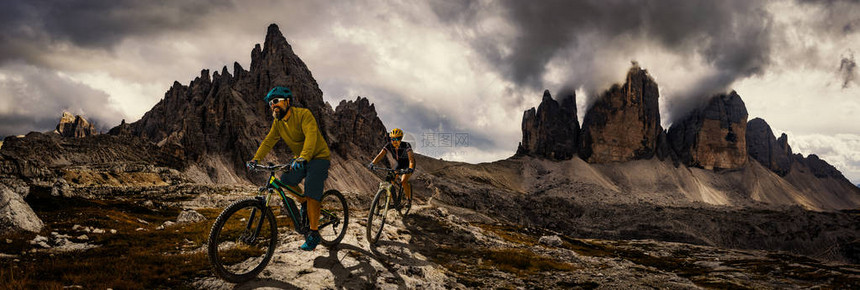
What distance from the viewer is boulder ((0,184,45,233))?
14.4m

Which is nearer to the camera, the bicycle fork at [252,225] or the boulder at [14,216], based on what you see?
the bicycle fork at [252,225]

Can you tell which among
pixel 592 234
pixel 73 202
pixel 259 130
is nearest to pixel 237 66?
Answer: pixel 259 130

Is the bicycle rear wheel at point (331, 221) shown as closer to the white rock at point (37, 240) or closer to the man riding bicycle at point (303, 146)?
the man riding bicycle at point (303, 146)

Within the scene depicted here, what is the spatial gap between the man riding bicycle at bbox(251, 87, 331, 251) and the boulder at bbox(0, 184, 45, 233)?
1504 centimetres

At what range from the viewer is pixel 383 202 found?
531 inches

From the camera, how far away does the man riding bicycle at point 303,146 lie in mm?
8227

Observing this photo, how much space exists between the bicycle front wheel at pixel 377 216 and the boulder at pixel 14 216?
15.1 meters

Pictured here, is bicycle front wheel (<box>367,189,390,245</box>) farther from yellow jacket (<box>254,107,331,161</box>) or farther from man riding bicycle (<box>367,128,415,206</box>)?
yellow jacket (<box>254,107,331,161</box>)

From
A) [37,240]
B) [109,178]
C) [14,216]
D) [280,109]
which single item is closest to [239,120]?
[109,178]

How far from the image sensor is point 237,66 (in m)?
195

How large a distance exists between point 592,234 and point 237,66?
20478 cm

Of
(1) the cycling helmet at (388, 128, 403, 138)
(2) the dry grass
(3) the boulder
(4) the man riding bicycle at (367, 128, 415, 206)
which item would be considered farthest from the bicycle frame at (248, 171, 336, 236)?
(2) the dry grass

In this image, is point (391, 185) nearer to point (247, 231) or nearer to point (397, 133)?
point (397, 133)

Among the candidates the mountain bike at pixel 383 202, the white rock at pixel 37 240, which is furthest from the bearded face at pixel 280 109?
the white rock at pixel 37 240
